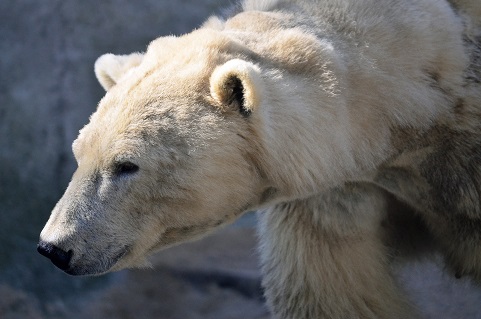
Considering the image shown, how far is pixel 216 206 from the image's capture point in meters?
3.12

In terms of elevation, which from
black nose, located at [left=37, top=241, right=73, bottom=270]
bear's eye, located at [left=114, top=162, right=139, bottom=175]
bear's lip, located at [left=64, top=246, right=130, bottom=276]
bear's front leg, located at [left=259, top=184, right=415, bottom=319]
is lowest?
bear's front leg, located at [left=259, top=184, right=415, bottom=319]

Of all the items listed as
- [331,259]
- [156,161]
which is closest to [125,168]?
[156,161]

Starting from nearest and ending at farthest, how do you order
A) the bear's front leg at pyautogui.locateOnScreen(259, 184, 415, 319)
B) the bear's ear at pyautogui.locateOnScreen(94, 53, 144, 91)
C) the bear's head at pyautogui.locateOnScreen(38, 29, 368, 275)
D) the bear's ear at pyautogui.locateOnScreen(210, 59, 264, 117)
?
the bear's ear at pyautogui.locateOnScreen(210, 59, 264, 117)
the bear's head at pyautogui.locateOnScreen(38, 29, 368, 275)
the bear's ear at pyautogui.locateOnScreen(94, 53, 144, 91)
the bear's front leg at pyautogui.locateOnScreen(259, 184, 415, 319)

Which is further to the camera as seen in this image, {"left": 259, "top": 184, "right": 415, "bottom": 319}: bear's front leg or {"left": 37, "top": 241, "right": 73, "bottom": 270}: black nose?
{"left": 259, "top": 184, "right": 415, "bottom": 319}: bear's front leg

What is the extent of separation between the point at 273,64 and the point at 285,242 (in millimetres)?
1163

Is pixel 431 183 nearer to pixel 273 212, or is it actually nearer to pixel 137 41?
pixel 273 212

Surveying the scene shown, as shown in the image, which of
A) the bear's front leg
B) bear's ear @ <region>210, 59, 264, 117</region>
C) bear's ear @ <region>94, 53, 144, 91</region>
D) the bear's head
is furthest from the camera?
the bear's front leg

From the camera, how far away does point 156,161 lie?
2994mm

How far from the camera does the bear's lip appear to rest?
120 inches

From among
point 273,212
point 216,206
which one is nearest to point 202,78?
point 216,206

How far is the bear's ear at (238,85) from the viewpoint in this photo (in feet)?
9.46

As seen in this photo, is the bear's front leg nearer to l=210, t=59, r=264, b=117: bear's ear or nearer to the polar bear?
the polar bear

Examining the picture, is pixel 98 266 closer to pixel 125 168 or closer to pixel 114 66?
pixel 125 168

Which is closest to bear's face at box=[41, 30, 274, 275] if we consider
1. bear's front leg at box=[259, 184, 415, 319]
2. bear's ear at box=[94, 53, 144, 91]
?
bear's ear at box=[94, 53, 144, 91]
